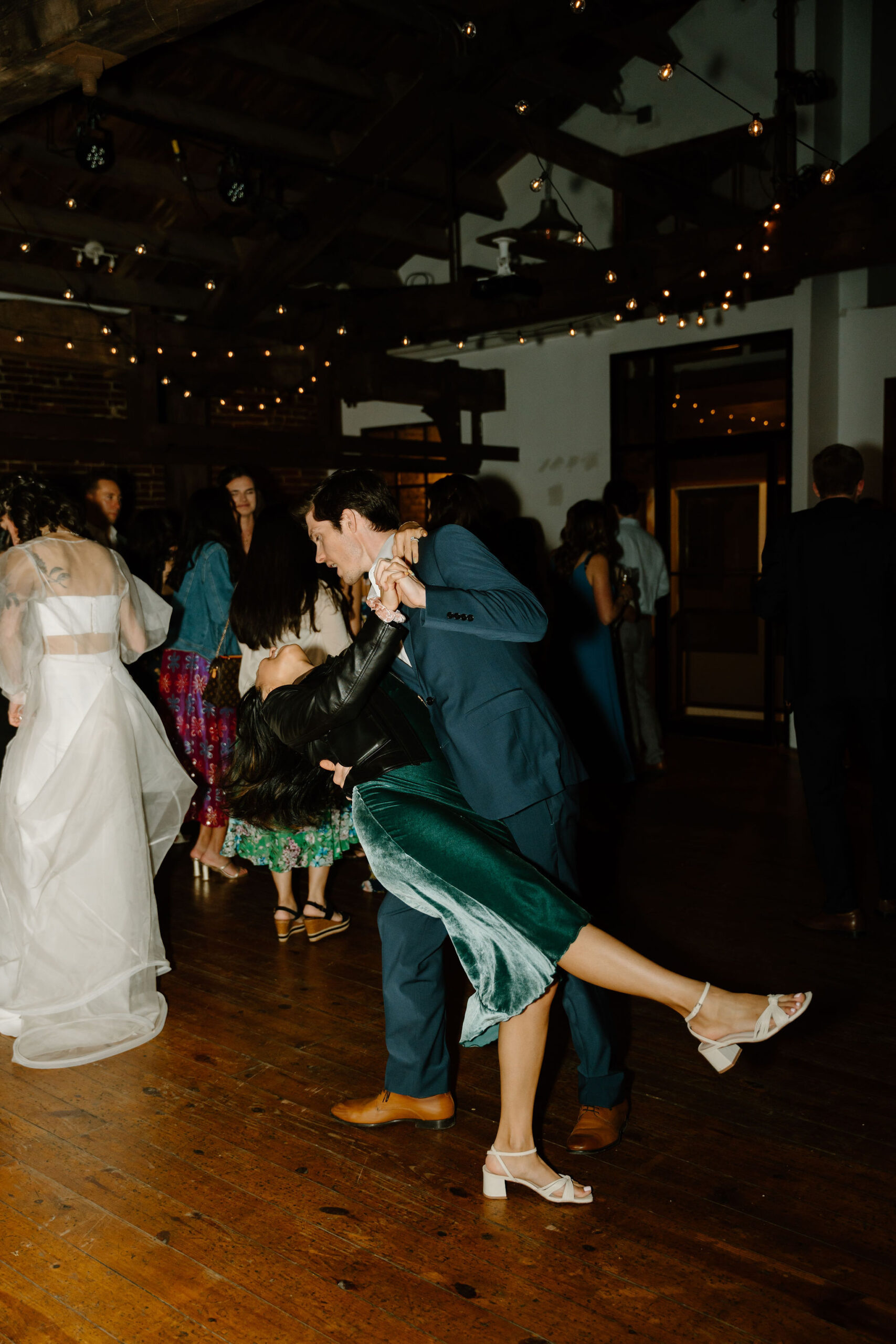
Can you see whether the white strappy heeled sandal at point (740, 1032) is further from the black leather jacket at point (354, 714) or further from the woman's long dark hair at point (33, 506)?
the woman's long dark hair at point (33, 506)

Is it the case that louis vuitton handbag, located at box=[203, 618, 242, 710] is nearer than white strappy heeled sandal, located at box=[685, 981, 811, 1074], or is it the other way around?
white strappy heeled sandal, located at box=[685, 981, 811, 1074]

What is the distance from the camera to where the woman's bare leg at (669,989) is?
2094 millimetres

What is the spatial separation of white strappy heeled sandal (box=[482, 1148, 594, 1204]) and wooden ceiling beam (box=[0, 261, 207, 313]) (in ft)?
22.7

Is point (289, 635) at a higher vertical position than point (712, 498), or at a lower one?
A: lower

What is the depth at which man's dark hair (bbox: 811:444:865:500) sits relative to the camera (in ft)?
12.7

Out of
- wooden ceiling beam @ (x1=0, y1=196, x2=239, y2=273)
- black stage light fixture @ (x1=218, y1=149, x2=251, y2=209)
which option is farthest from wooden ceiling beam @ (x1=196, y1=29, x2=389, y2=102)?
wooden ceiling beam @ (x1=0, y1=196, x2=239, y2=273)

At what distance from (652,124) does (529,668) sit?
7.27 metres

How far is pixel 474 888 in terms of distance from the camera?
6.93 ft

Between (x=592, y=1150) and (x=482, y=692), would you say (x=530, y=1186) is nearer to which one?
(x=592, y=1150)

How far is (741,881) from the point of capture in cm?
456

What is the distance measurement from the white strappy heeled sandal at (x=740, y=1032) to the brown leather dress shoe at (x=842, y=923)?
196 cm

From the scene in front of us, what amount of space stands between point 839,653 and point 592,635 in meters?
1.72

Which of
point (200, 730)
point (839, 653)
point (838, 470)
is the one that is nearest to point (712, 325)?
point (838, 470)

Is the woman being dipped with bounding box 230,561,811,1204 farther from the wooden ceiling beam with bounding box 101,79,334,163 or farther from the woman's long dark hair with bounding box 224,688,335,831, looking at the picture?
the wooden ceiling beam with bounding box 101,79,334,163
